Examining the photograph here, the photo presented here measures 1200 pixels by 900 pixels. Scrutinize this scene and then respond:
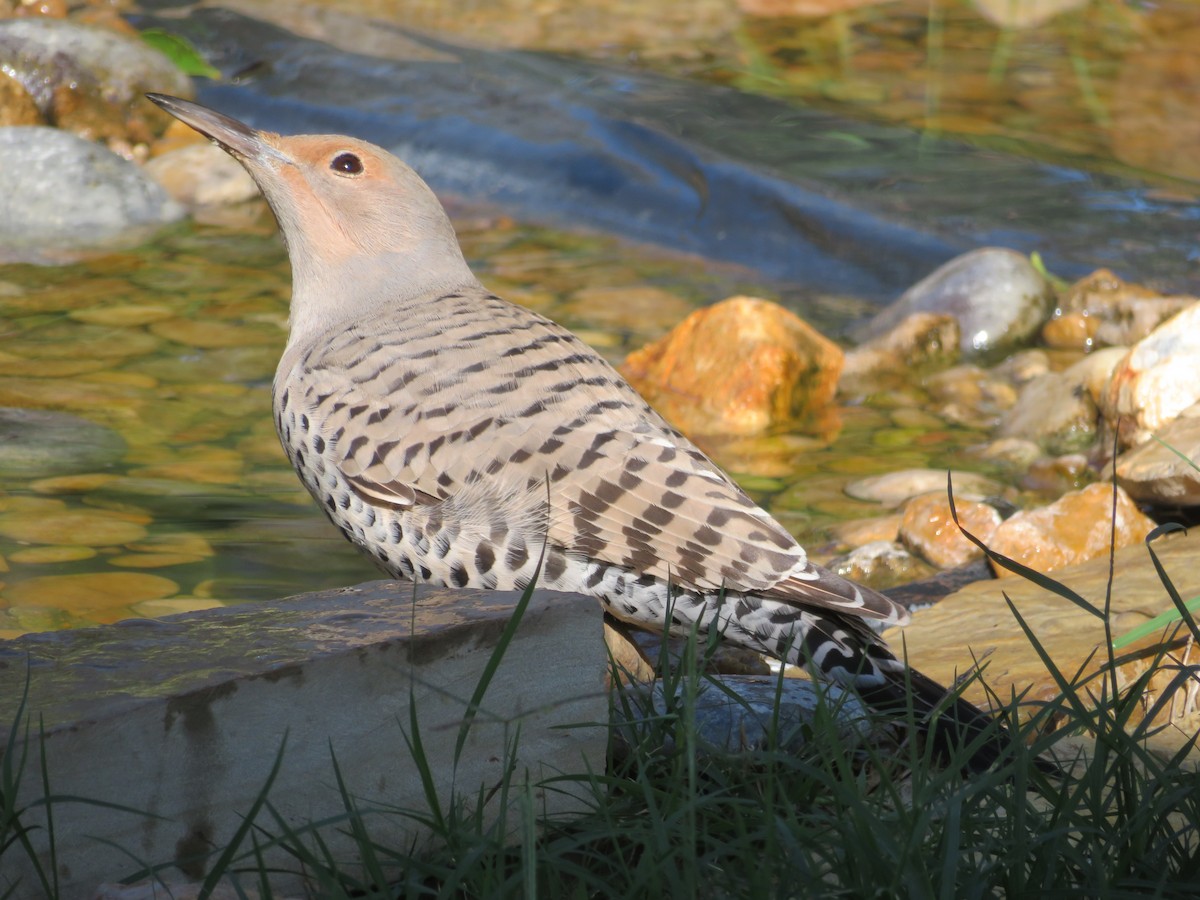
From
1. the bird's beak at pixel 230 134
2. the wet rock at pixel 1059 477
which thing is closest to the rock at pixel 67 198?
the bird's beak at pixel 230 134

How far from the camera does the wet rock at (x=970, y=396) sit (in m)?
6.64

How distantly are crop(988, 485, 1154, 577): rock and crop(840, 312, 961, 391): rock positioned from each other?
87.1 inches

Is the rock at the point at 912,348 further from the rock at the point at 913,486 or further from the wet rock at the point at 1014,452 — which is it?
the rock at the point at 913,486

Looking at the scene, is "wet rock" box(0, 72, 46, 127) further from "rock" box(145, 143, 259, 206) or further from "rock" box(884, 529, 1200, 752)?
"rock" box(884, 529, 1200, 752)

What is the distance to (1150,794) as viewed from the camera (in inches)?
101

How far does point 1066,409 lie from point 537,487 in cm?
323

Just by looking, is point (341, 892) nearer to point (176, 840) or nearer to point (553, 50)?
point (176, 840)

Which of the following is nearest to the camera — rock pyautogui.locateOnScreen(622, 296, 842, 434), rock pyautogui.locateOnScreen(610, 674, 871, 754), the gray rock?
rock pyautogui.locateOnScreen(610, 674, 871, 754)

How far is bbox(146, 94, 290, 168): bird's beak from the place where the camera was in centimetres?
471

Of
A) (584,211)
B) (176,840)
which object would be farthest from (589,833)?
(584,211)

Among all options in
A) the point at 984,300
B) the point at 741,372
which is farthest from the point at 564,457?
the point at 984,300

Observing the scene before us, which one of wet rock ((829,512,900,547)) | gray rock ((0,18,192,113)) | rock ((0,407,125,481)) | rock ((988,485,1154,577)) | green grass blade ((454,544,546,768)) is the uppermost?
gray rock ((0,18,192,113))

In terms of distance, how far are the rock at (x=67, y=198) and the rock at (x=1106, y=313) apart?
5.05m

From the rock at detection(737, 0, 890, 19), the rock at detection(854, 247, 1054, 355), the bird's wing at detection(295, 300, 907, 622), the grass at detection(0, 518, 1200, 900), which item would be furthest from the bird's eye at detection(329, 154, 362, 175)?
the rock at detection(737, 0, 890, 19)
